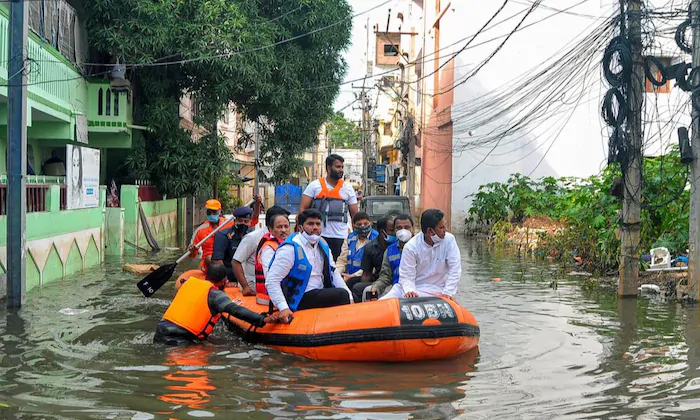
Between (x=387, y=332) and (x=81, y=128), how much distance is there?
44.8 ft

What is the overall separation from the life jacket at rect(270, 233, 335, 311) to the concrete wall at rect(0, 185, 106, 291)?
4808mm

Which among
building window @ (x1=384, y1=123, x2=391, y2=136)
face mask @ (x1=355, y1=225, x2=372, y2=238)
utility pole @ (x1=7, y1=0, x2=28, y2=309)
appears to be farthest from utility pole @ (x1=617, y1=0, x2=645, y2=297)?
building window @ (x1=384, y1=123, x2=391, y2=136)

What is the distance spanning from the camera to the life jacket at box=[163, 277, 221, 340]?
26.1 ft

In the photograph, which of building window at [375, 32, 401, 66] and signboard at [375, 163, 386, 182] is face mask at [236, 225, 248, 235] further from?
building window at [375, 32, 401, 66]

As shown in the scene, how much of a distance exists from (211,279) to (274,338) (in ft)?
2.97

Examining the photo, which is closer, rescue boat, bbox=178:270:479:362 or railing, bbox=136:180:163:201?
rescue boat, bbox=178:270:479:362

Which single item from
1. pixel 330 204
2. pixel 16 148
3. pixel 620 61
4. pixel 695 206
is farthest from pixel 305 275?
pixel 695 206

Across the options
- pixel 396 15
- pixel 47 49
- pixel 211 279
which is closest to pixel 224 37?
pixel 47 49

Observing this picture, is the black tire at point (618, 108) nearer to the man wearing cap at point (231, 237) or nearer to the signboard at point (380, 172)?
the man wearing cap at point (231, 237)

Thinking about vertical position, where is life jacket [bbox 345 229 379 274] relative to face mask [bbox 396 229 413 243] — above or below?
below

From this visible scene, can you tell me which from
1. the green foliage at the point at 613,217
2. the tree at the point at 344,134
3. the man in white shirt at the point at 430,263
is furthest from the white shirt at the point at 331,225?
the tree at the point at 344,134

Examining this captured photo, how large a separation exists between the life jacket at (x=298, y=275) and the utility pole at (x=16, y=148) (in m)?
3.92

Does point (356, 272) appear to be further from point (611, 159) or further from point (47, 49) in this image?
point (47, 49)

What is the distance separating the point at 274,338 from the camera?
786 cm
